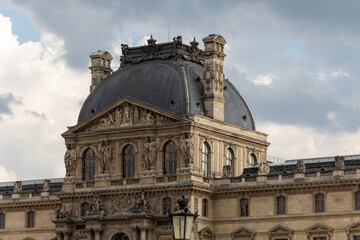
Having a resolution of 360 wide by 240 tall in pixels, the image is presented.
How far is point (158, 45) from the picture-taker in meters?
100

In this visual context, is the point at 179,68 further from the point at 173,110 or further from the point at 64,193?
the point at 64,193

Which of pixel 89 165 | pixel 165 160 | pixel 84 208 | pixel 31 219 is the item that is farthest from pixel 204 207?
pixel 31 219

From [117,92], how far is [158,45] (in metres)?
6.67

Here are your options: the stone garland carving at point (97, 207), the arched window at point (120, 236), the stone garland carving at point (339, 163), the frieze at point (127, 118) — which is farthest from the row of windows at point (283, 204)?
the stone garland carving at point (97, 207)

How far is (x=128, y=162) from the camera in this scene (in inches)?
3777

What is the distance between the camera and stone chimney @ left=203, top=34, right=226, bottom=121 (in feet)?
316

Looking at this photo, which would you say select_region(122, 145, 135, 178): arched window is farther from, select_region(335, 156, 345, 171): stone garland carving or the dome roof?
select_region(335, 156, 345, 171): stone garland carving

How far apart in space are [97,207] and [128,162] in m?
5.51

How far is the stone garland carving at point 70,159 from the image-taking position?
9900 centimetres

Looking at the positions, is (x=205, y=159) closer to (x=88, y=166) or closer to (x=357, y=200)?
(x=88, y=166)

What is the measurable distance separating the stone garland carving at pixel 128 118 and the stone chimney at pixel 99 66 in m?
8.64

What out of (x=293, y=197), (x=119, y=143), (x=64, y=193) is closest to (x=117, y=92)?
(x=119, y=143)

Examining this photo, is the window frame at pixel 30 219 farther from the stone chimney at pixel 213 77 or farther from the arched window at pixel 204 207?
the stone chimney at pixel 213 77

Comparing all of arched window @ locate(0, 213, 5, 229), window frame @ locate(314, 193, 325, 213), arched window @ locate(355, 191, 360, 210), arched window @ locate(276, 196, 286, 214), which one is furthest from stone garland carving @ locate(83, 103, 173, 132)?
arched window @ locate(355, 191, 360, 210)
